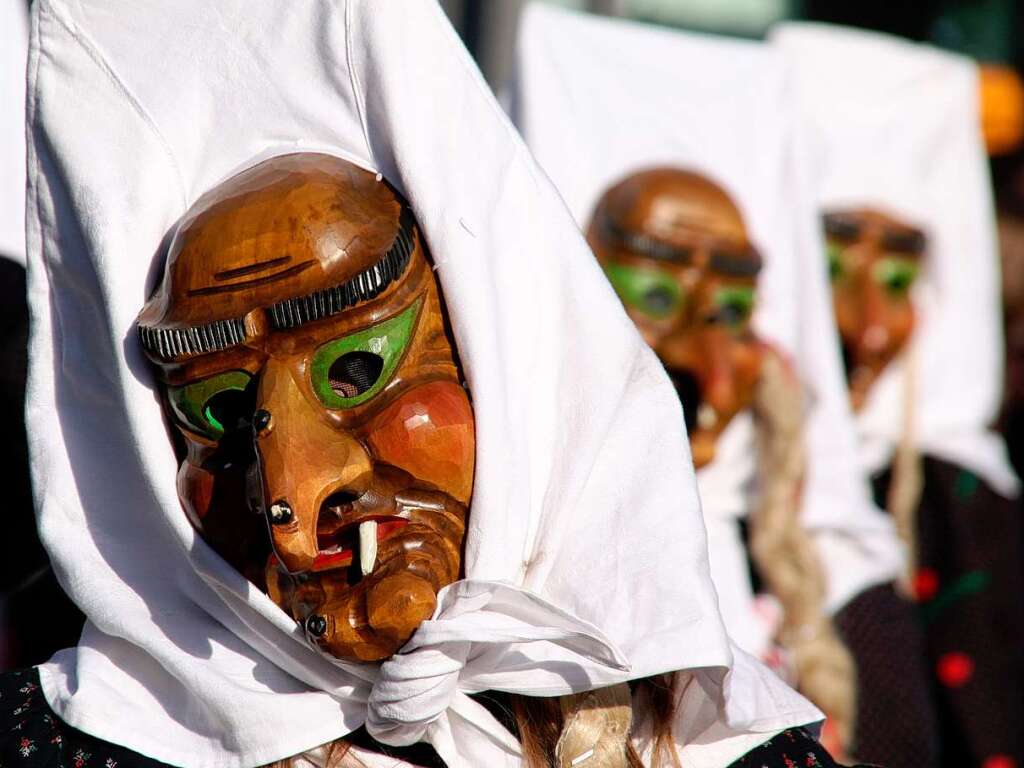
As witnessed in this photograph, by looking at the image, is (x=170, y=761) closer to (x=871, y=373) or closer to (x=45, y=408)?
(x=45, y=408)

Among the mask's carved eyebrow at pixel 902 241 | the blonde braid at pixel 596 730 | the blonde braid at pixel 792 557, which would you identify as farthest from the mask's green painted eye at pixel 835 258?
the blonde braid at pixel 596 730

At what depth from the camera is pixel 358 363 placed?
1.46m

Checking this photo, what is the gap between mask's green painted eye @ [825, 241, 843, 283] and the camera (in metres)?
3.47

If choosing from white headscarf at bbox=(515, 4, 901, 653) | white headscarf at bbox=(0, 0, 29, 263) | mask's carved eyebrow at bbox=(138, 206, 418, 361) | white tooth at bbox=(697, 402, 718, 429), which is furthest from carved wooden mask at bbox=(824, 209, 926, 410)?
mask's carved eyebrow at bbox=(138, 206, 418, 361)

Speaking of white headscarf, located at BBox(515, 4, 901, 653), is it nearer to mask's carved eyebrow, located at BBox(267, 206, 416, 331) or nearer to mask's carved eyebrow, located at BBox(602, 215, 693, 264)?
mask's carved eyebrow, located at BBox(602, 215, 693, 264)

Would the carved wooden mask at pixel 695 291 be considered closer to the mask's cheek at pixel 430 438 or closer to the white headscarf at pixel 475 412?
the white headscarf at pixel 475 412

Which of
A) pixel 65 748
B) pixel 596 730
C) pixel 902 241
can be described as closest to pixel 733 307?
pixel 902 241

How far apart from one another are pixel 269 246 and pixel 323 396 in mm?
162

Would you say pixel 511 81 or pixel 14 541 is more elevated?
pixel 511 81

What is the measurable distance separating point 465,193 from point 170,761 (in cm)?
69

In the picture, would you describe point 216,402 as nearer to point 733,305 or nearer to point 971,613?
point 733,305

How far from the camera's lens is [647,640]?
1.44 metres

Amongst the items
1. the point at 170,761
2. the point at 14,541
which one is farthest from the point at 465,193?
the point at 14,541

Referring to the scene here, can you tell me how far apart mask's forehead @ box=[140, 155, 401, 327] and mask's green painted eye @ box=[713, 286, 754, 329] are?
4.04 ft
